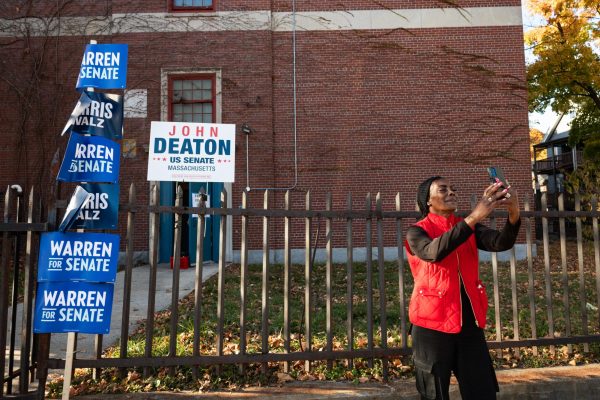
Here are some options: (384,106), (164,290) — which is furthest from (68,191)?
(384,106)

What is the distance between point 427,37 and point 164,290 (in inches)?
384

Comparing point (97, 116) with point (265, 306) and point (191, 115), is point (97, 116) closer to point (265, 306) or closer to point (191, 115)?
point (265, 306)

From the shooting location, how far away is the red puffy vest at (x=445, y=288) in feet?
8.50

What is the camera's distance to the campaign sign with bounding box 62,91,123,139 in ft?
12.0

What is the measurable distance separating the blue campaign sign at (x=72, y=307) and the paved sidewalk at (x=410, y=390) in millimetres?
615

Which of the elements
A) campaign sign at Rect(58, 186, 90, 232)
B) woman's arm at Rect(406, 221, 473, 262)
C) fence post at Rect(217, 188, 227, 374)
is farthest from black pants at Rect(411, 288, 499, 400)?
campaign sign at Rect(58, 186, 90, 232)

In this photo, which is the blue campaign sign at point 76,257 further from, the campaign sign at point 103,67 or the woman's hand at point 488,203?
the woman's hand at point 488,203

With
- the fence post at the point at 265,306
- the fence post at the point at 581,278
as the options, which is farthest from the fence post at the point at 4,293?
the fence post at the point at 581,278

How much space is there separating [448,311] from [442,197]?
665 mm

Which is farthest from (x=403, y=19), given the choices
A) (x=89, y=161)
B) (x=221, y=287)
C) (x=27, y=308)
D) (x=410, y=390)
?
(x=27, y=308)

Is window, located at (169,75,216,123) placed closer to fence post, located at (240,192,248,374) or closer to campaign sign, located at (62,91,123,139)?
campaign sign, located at (62,91,123,139)

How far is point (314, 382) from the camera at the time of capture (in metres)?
3.92

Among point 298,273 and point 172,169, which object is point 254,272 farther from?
point 172,169

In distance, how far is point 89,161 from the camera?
3.66m
